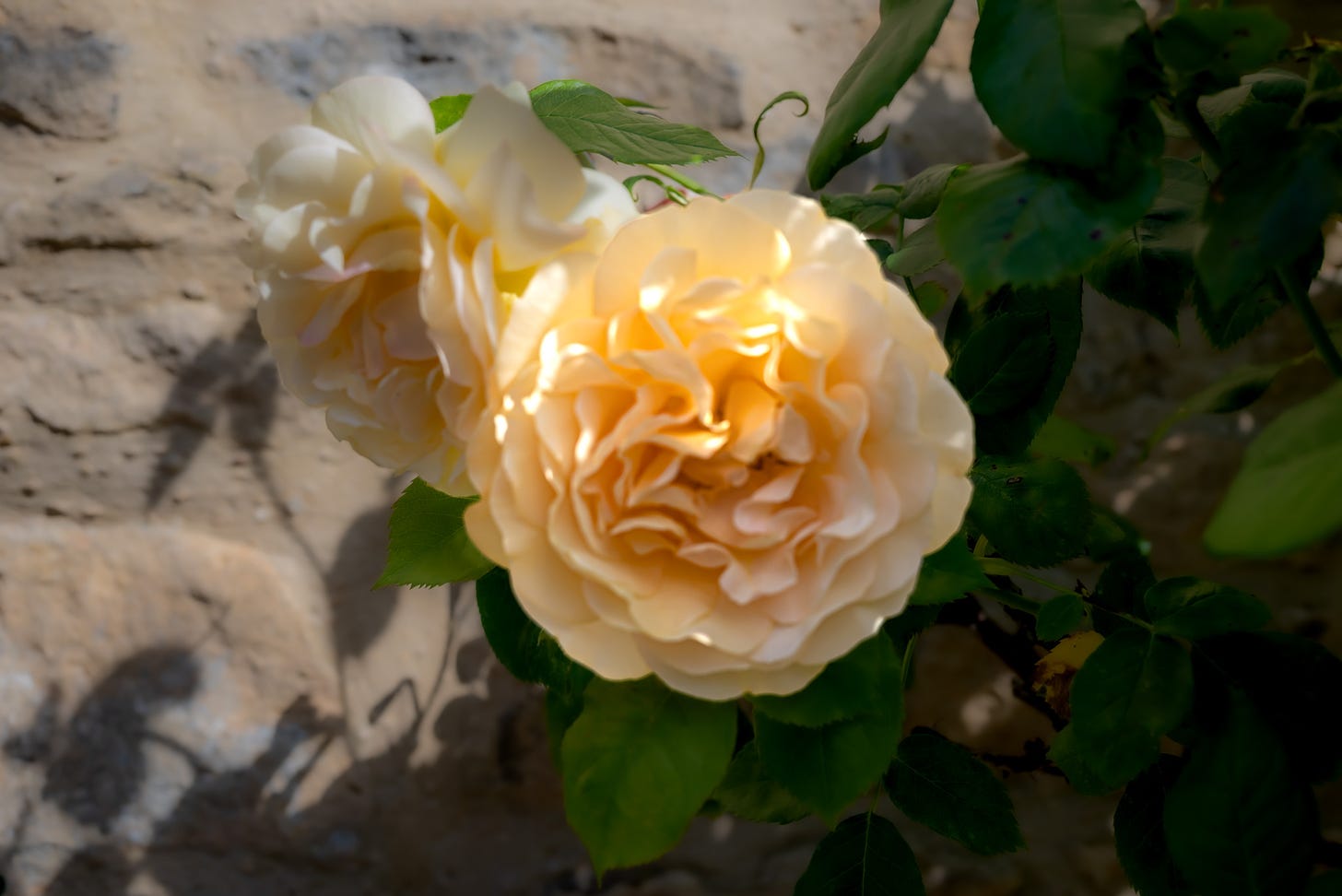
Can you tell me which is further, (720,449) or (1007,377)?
(1007,377)

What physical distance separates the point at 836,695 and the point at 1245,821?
23 centimetres

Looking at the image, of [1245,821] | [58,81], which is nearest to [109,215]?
[58,81]

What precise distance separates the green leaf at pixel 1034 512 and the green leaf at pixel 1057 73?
0.20 meters

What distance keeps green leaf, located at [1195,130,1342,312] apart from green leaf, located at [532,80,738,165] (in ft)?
0.74

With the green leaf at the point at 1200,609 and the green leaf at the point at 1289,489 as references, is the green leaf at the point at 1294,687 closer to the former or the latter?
the green leaf at the point at 1200,609

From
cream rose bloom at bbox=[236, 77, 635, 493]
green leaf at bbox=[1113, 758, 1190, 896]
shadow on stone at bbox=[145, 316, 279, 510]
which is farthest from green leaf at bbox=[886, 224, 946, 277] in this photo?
shadow on stone at bbox=[145, 316, 279, 510]

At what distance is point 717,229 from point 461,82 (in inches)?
21.9

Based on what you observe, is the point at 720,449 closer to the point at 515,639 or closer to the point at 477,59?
the point at 515,639

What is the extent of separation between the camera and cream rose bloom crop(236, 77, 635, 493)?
33 cm

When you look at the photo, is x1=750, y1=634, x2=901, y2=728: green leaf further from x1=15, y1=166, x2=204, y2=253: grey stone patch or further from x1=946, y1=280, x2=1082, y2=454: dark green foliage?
x1=15, y1=166, x2=204, y2=253: grey stone patch

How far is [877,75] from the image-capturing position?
0.42m

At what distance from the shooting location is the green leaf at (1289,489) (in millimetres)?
304

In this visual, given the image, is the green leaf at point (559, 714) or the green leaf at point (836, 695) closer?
the green leaf at point (836, 695)

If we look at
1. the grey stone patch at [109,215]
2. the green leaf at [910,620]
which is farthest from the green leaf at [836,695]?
the grey stone patch at [109,215]
